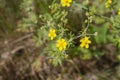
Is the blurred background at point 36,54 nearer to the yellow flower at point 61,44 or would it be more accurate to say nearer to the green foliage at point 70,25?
the green foliage at point 70,25

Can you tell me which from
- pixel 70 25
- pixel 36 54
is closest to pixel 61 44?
pixel 70 25

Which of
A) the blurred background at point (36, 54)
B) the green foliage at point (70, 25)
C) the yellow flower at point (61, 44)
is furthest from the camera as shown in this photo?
the blurred background at point (36, 54)

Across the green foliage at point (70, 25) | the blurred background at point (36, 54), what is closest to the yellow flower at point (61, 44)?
the green foliage at point (70, 25)

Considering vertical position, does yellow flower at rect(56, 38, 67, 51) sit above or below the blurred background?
below

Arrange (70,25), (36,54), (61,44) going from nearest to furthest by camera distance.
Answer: (61,44) → (70,25) → (36,54)

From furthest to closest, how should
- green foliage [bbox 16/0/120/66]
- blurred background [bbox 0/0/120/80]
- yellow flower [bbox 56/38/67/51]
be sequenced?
blurred background [bbox 0/0/120/80] → green foliage [bbox 16/0/120/66] → yellow flower [bbox 56/38/67/51]

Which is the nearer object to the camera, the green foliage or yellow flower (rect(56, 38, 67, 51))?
yellow flower (rect(56, 38, 67, 51))

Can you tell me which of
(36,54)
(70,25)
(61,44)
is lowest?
(61,44)

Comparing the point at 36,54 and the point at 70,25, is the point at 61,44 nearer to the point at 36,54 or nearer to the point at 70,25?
the point at 70,25

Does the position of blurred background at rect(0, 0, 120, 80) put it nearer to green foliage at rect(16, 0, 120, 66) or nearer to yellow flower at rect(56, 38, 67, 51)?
green foliage at rect(16, 0, 120, 66)

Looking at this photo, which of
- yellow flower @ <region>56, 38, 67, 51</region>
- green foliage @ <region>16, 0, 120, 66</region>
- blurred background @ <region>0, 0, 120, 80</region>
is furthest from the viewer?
blurred background @ <region>0, 0, 120, 80</region>

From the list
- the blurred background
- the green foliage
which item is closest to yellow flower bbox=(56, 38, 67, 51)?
the green foliage
